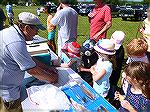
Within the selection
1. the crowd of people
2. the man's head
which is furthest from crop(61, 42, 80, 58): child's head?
the man's head

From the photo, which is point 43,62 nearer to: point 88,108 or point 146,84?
point 88,108

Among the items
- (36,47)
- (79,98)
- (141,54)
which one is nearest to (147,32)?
(141,54)

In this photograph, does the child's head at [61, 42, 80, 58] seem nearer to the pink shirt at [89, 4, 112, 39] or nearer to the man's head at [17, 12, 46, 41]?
the man's head at [17, 12, 46, 41]

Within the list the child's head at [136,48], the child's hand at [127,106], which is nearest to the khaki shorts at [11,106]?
the child's hand at [127,106]

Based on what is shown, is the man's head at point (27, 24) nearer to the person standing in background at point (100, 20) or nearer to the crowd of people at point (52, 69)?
the crowd of people at point (52, 69)

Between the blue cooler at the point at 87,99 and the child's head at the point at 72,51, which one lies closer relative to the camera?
the blue cooler at the point at 87,99

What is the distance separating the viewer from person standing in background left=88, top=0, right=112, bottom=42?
546 cm

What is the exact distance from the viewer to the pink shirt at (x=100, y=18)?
18.0ft

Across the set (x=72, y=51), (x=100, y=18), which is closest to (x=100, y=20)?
(x=100, y=18)

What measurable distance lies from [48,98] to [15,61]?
1.47ft

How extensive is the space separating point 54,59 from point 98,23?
1972 millimetres

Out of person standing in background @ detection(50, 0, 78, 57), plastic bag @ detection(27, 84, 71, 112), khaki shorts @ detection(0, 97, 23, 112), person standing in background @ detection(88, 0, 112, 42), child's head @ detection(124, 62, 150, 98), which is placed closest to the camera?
plastic bag @ detection(27, 84, 71, 112)

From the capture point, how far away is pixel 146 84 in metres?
2.66

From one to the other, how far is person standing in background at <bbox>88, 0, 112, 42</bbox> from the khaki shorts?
2.80 meters
